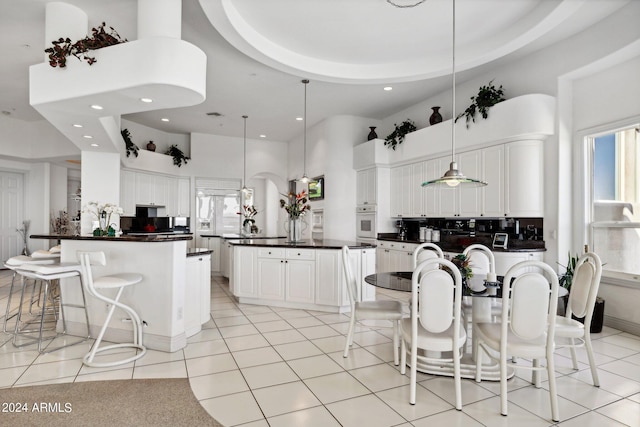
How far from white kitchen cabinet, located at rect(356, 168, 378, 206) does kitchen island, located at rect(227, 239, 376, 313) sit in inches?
87.0

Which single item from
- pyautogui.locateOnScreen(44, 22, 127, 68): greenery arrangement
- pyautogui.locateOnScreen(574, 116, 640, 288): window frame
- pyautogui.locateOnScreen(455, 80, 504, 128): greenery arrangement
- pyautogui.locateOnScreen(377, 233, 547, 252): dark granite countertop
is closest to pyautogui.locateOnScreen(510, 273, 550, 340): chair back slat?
pyautogui.locateOnScreen(377, 233, 547, 252): dark granite countertop

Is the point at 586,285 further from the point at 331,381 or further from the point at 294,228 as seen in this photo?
the point at 294,228

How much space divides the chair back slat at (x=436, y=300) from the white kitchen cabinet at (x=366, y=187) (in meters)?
4.48

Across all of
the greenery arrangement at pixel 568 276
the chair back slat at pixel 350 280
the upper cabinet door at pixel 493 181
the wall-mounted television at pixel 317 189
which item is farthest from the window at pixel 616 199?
the wall-mounted television at pixel 317 189

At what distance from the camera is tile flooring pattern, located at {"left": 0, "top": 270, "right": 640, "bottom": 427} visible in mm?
2295

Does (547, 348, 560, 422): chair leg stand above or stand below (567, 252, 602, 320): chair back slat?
below

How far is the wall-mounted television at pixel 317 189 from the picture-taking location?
25.5ft

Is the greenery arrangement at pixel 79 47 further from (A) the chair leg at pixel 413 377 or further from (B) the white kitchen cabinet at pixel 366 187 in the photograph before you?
(B) the white kitchen cabinet at pixel 366 187

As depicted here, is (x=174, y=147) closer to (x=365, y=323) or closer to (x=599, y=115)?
(x=365, y=323)

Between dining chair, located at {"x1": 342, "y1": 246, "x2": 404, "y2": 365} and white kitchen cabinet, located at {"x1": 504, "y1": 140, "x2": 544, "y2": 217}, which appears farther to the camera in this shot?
white kitchen cabinet, located at {"x1": 504, "y1": 140, "x2": 544, "y2": 217}

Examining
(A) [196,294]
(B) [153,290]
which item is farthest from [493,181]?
(B) [153,290]

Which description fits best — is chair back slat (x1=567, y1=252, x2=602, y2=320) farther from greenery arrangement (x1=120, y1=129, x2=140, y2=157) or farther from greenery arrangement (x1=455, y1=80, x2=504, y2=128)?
greenery arrangement (x1=120, y1=129, x2=140, y2=157)

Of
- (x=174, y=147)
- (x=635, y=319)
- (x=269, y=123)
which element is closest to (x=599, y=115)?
(x=635, y=319)

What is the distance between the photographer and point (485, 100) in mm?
4949
